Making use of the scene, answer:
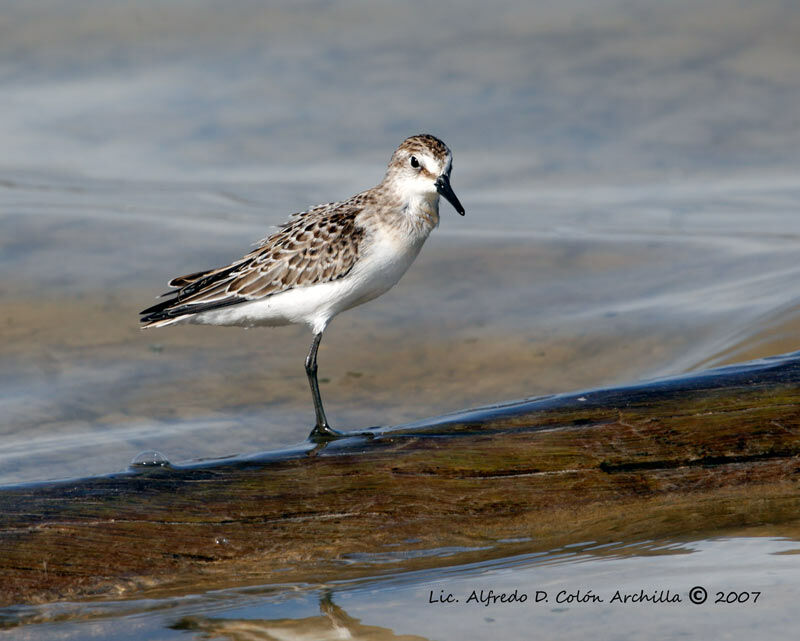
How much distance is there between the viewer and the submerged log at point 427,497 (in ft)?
15.2

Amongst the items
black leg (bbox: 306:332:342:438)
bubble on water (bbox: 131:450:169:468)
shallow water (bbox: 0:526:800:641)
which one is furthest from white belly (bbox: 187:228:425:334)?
shallow water (bbox: 0:526:800:641)

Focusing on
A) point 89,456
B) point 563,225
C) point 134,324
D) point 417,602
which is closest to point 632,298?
point 563,225

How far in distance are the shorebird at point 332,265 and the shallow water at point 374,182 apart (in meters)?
1.20

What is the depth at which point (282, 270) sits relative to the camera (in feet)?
22.7

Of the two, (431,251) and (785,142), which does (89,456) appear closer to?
(431,251)

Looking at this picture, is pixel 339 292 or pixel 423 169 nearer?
pixel 339 292

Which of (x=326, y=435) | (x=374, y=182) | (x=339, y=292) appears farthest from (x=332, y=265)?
(x=374, y=182)

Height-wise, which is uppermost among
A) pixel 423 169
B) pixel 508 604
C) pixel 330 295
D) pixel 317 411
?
pixel 423 169

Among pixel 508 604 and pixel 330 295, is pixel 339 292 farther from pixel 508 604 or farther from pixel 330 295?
pixel 508 604

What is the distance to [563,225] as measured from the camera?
11.1 m

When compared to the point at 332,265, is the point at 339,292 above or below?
below

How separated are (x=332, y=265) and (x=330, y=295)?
0.56ft

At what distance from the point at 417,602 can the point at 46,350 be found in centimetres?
524

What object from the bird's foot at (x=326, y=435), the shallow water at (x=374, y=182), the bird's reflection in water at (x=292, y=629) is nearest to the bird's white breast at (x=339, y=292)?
the bird's foot at (x=326, y=435)
